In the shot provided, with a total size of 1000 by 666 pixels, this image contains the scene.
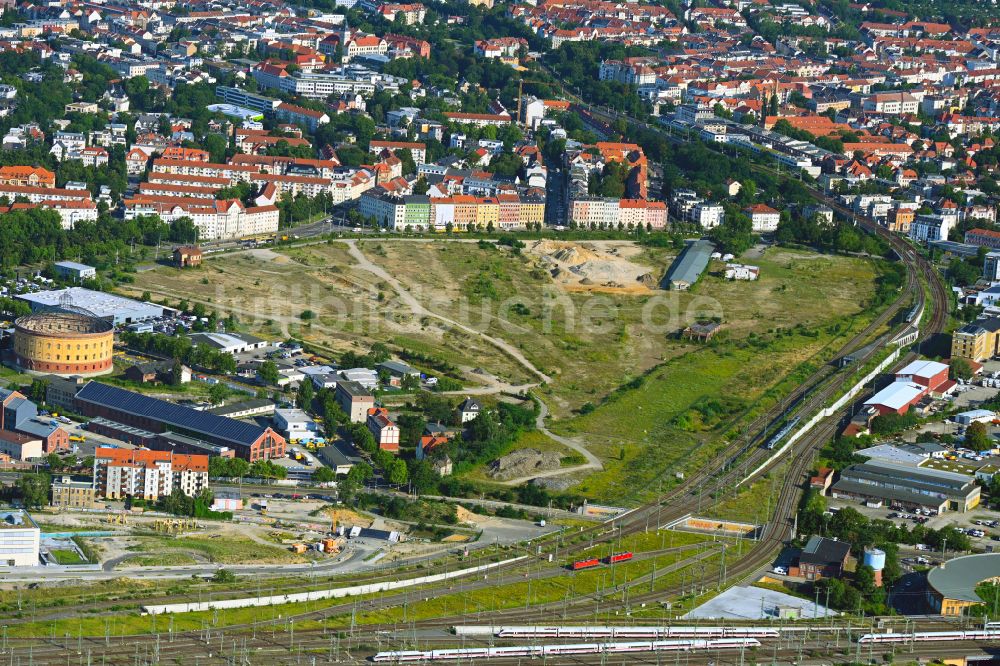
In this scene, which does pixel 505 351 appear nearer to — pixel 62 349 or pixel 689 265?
pixel 689 265

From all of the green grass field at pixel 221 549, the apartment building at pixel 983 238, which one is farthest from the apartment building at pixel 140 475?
the apartment building at pixel 983 238

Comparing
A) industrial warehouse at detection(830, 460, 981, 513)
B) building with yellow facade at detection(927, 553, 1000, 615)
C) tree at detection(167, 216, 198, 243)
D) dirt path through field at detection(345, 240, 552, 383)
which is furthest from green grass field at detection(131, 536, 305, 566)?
tree at detection(167, 216, 198, 243)

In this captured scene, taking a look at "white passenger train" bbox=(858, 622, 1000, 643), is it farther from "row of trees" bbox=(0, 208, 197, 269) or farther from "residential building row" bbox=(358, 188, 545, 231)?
"residential building row" bbox=(358, 188, 545, 231)

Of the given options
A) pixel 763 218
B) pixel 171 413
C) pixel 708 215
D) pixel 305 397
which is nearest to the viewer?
pixel 171 413

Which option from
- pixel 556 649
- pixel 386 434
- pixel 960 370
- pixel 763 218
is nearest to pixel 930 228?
pixel 763 218

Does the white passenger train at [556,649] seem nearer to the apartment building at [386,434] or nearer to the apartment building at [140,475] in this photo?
the apartment building at [140,475]

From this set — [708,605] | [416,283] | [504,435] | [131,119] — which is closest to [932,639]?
[708,605]

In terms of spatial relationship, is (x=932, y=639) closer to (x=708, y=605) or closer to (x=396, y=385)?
(x=708, y=605)
